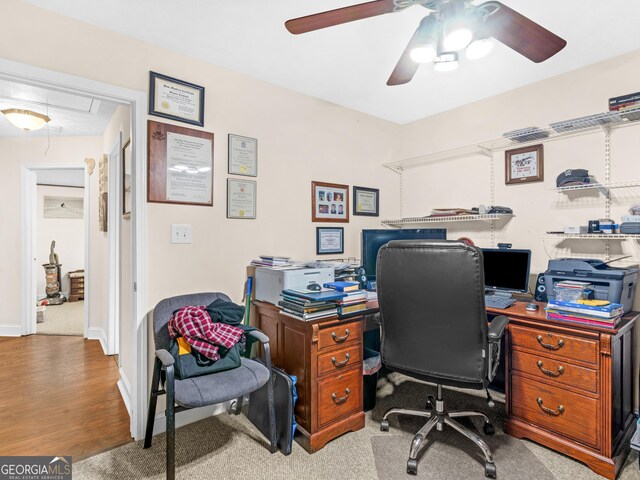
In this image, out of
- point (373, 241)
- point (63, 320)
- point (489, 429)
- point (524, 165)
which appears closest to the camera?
point (489, 429)

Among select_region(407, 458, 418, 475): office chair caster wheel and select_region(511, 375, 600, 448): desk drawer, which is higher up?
select_region(511, 375, 600, 448): desk drawer

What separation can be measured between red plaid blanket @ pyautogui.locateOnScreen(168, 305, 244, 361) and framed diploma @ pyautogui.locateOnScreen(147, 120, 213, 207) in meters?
0.76

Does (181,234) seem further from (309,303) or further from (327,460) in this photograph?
(327,460)

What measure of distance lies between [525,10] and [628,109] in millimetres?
923

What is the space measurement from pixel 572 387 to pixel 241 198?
228cm

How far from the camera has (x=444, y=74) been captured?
2.51m

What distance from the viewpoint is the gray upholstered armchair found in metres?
1.56

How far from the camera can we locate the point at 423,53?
147cm

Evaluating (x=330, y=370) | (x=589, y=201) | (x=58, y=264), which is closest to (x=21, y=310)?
(x=58, y=264)

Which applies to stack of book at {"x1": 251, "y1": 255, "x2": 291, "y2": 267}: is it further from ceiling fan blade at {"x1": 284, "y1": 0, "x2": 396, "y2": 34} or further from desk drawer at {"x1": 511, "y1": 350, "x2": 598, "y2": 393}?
desk drawer at {"x1": 511, "y1": 350, "x2": 598, "y2": 393}

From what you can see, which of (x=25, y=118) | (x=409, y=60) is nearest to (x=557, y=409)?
(x=409, y=60)

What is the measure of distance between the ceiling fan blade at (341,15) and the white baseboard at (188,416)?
7.39ft
